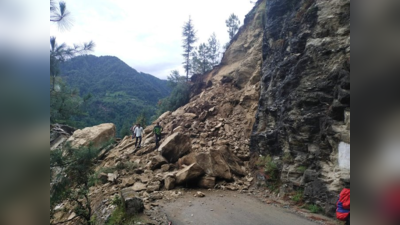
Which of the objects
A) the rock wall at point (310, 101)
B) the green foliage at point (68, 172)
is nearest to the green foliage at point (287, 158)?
the rock wall at point (310, 101)

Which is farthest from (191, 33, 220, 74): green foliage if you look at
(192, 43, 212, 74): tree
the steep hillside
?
the steep hillside

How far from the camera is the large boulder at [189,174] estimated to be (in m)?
8.63

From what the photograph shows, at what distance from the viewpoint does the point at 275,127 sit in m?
10.4

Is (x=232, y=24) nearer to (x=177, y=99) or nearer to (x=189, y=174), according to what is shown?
(x=177, y=99)

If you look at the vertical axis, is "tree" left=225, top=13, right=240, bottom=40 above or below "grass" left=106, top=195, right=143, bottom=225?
above

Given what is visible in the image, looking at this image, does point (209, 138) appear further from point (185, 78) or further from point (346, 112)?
point (185, 78)

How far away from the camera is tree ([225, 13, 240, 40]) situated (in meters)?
26.4

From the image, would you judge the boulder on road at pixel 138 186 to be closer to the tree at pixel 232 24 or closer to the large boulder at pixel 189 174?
the large boulder at pixel 189 174

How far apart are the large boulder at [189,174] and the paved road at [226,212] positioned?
0.79 m

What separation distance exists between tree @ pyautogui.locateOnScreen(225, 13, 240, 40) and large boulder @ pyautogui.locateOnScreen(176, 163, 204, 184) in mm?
21354

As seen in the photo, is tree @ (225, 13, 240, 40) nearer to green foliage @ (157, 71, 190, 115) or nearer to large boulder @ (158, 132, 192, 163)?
green foliage @ (157, 71, 190, 115)
